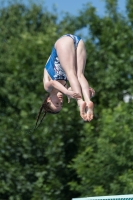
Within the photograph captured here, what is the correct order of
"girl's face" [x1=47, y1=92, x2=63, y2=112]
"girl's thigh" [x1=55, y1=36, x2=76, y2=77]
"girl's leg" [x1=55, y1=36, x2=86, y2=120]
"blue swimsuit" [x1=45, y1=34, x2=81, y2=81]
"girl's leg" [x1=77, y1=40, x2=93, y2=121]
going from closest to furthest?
"girl's leg" [x1=77, y1=40, x2=93, y2=121] < "girl's leg" [x1=55, y1=36, x2=86, y2=120] < "girl's thigh" [x1=55, y1=36, x2=76, y2=77] < "blue swimsuit" [x1=45, y1=34, x2=81, y2=81] < "girl's face" [x1=47, y1=92, x2=63, y2=112]

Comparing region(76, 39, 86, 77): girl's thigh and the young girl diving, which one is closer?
the young girl diving

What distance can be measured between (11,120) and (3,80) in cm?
167

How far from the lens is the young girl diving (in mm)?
7391

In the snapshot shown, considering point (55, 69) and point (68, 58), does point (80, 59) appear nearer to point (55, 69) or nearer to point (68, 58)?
point (68, 58)

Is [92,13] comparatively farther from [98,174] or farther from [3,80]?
[98,174]

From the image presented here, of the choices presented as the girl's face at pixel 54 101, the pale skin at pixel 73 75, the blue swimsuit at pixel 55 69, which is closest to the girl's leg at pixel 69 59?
the pale skin at pixel 73 75

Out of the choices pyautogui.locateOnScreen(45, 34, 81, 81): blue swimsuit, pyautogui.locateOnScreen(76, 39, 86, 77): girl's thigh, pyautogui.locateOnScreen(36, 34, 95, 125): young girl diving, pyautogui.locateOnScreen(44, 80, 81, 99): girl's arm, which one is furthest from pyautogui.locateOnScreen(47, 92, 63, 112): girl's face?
pyautogui.locateOnScreen(76, 39, 86, 77): girl's thigh

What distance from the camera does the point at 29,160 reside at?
18812 mm

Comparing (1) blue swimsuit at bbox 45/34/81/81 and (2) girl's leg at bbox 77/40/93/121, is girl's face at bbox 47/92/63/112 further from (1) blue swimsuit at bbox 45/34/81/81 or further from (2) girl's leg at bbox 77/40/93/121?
(2) girl's leg at bbox 77/40/93/121

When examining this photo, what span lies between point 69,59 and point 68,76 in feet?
0.60

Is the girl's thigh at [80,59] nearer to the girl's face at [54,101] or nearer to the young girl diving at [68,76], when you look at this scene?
the young girl diving at [68,76]

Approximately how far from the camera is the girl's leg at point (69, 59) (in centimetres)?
757

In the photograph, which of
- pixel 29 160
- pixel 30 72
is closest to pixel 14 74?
pixel 30 72

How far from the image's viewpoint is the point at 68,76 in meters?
7.64
